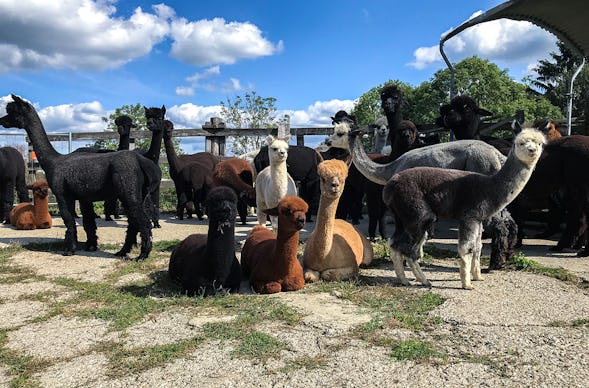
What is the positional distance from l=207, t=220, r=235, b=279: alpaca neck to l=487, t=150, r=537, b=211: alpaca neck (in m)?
2.72

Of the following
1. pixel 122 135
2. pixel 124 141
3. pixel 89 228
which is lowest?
pixel 89 228

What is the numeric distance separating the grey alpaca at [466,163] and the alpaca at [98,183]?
309cm

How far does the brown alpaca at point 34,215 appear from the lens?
9.37 m

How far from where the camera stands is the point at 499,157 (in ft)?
18.9

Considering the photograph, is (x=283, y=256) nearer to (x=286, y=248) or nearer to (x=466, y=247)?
(x=286, y=248)

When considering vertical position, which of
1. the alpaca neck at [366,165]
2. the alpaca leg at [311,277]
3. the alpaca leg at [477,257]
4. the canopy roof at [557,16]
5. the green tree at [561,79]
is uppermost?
the green tree at [561,79]

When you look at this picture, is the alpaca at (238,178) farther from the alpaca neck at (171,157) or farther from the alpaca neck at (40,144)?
the alpaca neck at (40,144)

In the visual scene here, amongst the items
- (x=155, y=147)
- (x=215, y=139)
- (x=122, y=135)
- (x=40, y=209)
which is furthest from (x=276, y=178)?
(x=215, y=139)

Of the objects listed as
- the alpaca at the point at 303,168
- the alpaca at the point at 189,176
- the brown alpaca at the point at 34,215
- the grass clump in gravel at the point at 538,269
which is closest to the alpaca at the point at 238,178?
the alpaca at the point at 303,168

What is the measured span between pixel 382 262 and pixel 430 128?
19.3 ft

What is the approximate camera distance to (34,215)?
31.1ft

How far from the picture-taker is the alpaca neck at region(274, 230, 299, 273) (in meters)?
4.57

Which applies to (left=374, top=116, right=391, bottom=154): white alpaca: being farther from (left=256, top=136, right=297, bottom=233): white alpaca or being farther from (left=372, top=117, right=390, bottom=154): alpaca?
(left=256, top=136, right=297, bottom=233): white alpaca

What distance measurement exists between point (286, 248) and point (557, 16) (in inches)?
198
